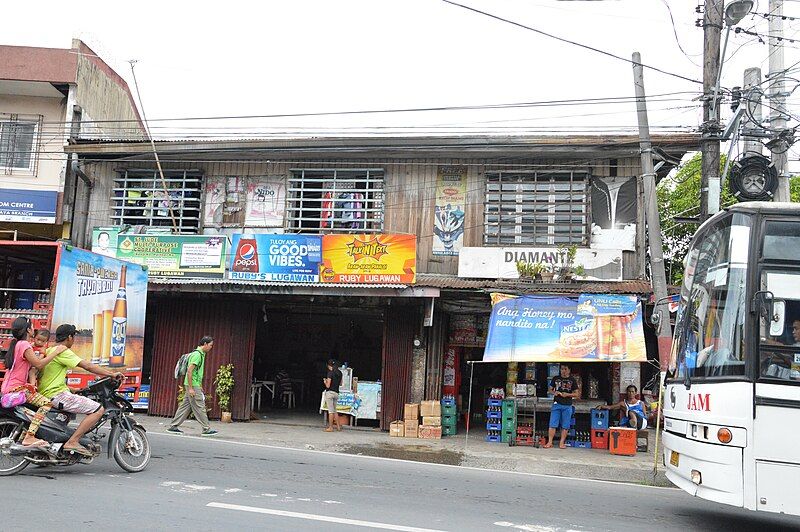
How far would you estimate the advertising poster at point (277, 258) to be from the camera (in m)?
14.5

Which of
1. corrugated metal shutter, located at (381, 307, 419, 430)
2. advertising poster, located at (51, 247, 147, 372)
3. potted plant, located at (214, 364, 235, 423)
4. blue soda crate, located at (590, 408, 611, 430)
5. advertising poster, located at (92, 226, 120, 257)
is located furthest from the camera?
advertising poster, located at (92, 226, 120, 257)

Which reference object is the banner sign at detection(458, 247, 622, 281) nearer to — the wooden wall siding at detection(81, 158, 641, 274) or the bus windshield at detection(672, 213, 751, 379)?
the wooden wall siding at detection(81, 158, 641, 274)

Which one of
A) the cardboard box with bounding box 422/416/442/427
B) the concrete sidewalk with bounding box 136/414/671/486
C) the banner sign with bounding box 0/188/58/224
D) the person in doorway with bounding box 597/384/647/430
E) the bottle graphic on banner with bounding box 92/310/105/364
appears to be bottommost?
the concrete sidewalk with bounding box 136/414/671/486

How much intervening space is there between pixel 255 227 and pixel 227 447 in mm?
6123

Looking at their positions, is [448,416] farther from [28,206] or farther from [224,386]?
[28,206]

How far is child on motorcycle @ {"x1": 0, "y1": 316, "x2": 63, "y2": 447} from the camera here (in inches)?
295

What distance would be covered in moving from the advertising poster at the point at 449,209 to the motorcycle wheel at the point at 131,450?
26.8 feet

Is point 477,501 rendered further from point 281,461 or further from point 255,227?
point 255,227

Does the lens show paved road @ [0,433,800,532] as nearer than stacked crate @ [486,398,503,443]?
Yes

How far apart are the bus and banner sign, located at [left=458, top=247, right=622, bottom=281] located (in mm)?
7166

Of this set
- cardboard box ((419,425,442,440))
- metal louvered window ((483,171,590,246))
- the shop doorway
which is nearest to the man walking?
cardboard box ((419,425,442,440))

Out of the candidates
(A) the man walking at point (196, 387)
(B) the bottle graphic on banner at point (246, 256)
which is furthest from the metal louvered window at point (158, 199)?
(A) the man walking at point (196, 387)

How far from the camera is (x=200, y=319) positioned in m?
15.8

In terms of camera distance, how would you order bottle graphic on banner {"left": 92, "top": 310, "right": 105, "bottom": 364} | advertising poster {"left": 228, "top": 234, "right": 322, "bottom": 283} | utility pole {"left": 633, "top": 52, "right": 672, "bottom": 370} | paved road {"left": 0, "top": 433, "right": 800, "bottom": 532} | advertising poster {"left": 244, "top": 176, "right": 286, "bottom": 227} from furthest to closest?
advertising poster {"left": 244, "top": 176, "right": 286, "bottom": 227} → advertising poster {"left": 228, "top": 234, "right": 322, "bottom": 283} → utility pole {"left": 633, "top": 52, "right": 672, "bottom": 370} → bottle graphic on banner {"left": 92, "top": 310, "right": 105, "bottom": 364} → paved road {"left": 0, "top": 433, "right": 800, "bottom": 532}
